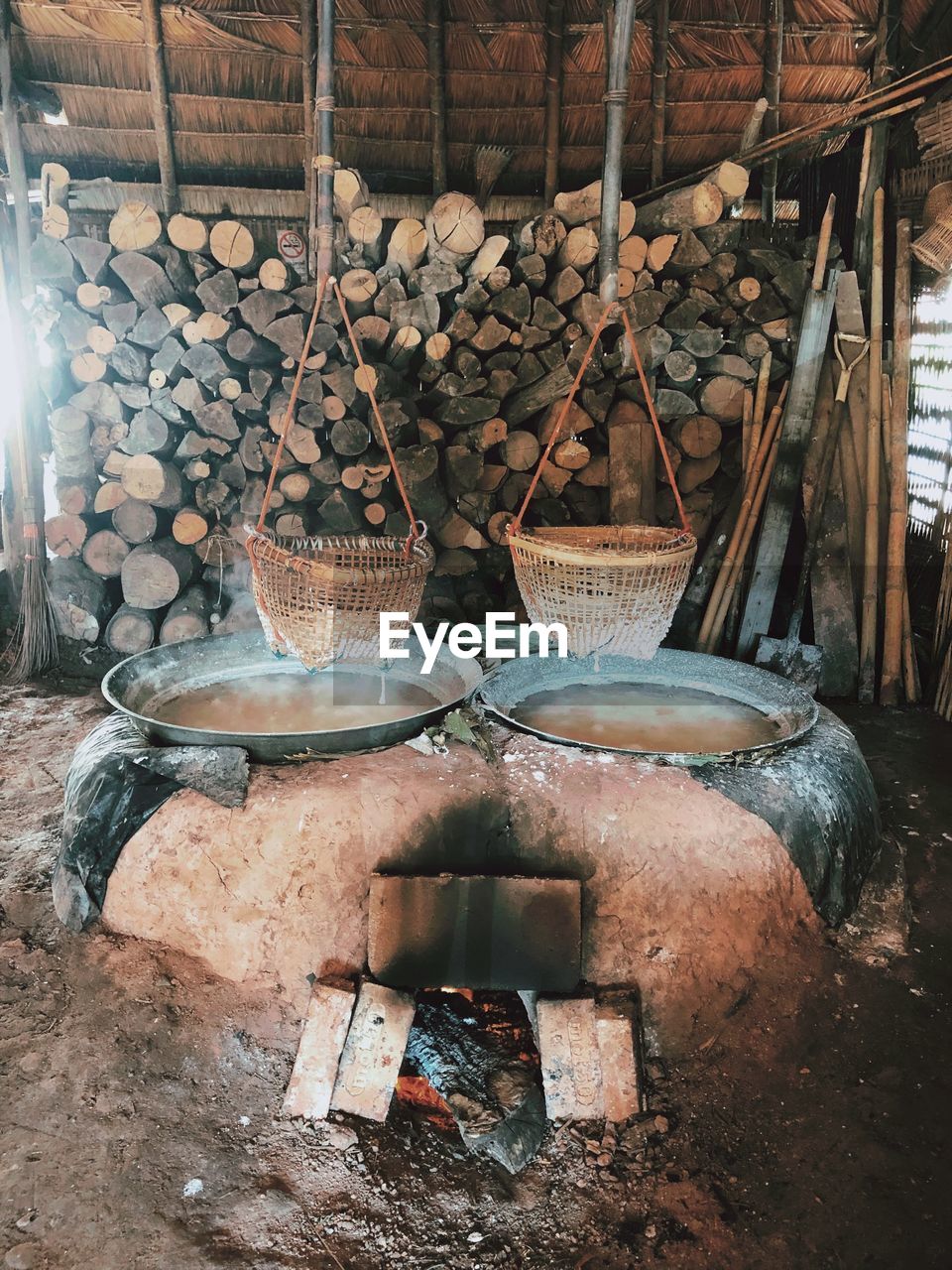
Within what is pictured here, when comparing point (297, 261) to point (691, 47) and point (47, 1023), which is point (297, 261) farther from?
point (47, 1023)

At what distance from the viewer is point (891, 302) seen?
5.33 metres

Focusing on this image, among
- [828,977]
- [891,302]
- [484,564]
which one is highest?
[891,302]

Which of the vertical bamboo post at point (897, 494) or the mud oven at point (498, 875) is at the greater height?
the vertical bamboo post at point (897, 494)

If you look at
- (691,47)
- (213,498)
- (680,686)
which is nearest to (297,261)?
(213,498)

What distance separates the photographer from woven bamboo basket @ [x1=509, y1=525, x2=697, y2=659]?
284cm

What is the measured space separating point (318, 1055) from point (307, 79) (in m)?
5.08

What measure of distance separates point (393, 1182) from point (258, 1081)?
0.51 metres

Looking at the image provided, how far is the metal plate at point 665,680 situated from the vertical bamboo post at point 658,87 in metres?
3.23

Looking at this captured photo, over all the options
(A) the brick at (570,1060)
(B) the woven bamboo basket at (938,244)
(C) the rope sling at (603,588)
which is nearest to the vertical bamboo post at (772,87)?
(B) the woven bamboo basket at (938,244)

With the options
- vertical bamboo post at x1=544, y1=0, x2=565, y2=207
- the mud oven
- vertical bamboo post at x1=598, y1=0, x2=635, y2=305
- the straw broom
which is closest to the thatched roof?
vertical bamboo post at x1=544, y1=0, x2=565, y2=207

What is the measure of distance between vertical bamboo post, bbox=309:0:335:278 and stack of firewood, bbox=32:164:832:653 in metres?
1.64

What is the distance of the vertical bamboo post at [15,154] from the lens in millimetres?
4758

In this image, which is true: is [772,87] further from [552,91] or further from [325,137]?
[325,137]

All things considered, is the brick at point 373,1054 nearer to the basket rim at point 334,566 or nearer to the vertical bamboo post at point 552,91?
the basket rim at point 334,566
